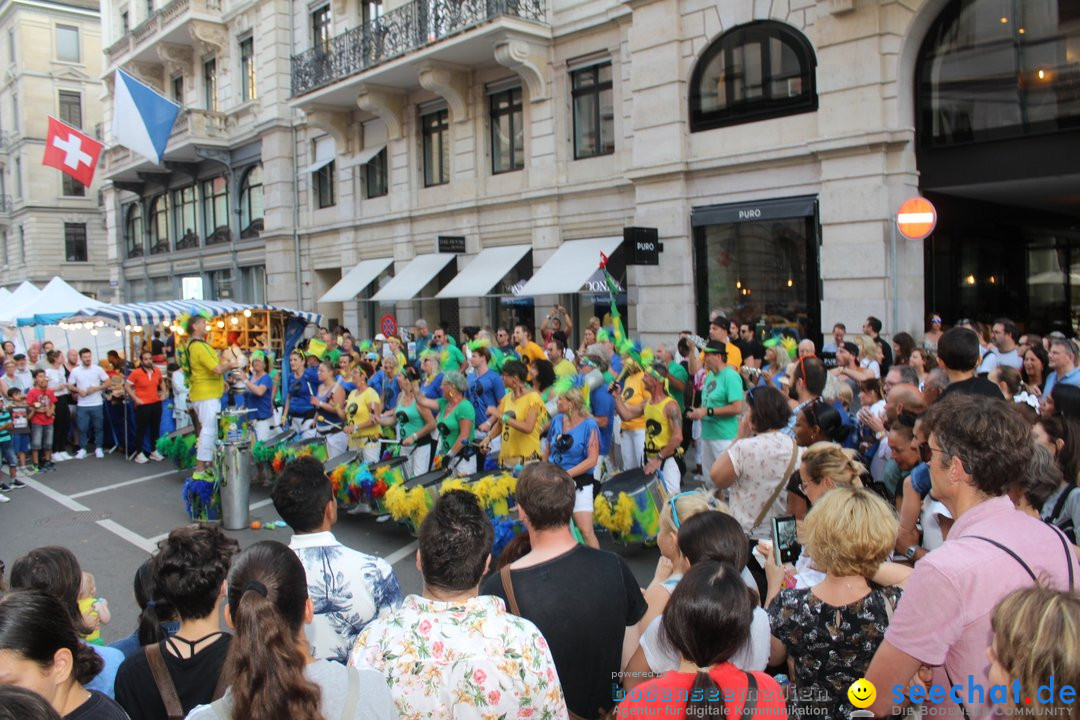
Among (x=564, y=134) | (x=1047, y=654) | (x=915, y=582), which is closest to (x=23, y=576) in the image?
(x=915, y=582)

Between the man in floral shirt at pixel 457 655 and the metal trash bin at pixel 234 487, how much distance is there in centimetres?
697

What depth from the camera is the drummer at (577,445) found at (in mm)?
6602

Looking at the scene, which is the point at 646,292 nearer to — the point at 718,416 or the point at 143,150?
the point at 718,416

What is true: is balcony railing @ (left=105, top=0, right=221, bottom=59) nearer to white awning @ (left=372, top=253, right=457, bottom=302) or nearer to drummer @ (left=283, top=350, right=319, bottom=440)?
white awning @ (left=372, top=253, right=457, bottom=302)

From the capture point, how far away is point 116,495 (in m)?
11.3

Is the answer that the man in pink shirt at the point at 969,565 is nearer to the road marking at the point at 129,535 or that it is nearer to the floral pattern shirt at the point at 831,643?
the floral pattern shirt at the point at 831,643

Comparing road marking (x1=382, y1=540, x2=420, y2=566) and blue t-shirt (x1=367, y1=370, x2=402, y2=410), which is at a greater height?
blue t-shirt (x1=367, y1=370, x2=402, y2=410)

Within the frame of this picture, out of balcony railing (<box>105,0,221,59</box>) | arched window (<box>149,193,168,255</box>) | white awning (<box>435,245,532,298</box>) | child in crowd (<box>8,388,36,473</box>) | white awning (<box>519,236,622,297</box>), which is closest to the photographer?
child in crowd (<box>8,388,36,473</box>)

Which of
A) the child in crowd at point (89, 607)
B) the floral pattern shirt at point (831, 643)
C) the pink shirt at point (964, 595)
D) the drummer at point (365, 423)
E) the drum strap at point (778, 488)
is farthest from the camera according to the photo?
the drummer at point (365, 423)

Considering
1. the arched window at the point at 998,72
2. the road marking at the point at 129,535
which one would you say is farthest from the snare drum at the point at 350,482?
the arched window at the point at 998,72

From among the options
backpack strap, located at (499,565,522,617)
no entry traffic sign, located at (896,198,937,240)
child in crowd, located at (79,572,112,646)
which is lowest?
child in crowd, located at (79,572,112,646)

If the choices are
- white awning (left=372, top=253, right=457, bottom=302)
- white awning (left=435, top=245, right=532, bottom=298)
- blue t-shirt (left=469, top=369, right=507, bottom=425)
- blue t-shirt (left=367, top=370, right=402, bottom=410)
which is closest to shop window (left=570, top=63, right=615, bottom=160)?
white awning (left=435, top=245, right=532, bottom=298)

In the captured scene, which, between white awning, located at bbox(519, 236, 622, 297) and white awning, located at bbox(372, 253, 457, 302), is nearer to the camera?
white awning, located at bbox(519, 236, 622, 297)

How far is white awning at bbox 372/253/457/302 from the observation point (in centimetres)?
2064
